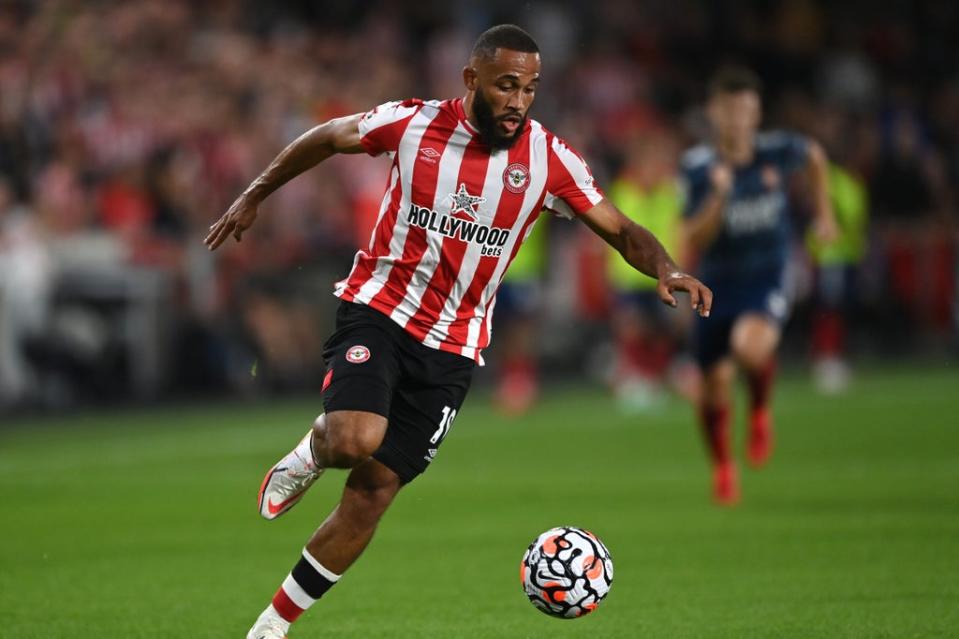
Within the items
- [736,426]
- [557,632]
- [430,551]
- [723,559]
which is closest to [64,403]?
[736,426]

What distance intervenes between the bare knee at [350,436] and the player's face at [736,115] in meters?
5.64

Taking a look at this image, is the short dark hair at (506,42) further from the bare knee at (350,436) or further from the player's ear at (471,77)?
the bare knee at (350,436)

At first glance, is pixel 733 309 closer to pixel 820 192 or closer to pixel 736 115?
pixel 820 192

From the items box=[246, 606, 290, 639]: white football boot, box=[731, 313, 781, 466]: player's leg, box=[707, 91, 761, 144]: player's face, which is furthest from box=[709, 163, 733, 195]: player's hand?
box=[246, 606, 290, 639]: white football boot

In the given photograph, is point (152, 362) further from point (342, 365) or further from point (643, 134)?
point (342, 365)

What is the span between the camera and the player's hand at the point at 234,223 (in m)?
6.72

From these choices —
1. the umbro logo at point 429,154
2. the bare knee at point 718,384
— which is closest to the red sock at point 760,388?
the bare knee at point 718,384

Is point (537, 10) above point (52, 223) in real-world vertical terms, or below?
above

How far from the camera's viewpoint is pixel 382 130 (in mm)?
6695

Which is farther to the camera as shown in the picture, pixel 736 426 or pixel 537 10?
pixel 537 10

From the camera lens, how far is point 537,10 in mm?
25766

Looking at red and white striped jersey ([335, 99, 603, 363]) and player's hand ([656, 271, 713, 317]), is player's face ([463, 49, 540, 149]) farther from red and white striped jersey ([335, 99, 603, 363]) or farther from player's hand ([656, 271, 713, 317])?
player's hand ([656, 271, 713, 317])

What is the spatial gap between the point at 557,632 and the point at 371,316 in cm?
157

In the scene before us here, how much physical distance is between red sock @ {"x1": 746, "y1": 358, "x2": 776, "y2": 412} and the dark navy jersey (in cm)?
67
